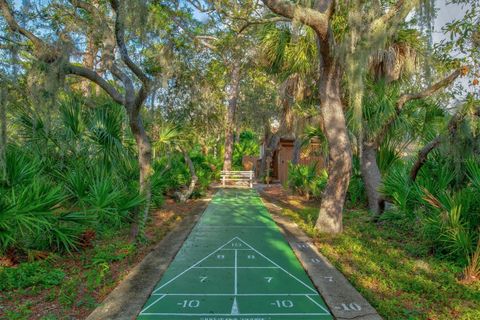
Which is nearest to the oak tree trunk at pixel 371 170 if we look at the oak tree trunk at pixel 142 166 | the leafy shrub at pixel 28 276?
the oak tree trunk at pixel 142 166

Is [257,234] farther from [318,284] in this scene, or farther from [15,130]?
[15,130]

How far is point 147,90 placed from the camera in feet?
21.3

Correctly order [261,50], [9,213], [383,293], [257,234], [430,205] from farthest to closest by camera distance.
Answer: [261,50] < [257,234] < [430,205] < [9,213] < [383,293]

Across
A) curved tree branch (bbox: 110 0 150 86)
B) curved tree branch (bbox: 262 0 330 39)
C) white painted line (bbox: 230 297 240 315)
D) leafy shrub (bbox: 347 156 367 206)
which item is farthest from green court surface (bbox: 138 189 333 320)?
leafy shrub (bbox: 347 156 367 206)

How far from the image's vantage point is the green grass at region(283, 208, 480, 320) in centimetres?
415

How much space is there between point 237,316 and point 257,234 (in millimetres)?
4221

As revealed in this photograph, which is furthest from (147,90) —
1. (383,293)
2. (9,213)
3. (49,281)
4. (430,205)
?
(430,205)

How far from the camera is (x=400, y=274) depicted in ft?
17.4

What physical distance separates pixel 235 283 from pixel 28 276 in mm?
2784

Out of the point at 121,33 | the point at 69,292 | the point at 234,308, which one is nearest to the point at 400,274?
the point at 234,308

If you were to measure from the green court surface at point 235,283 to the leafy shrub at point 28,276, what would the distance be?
1441 millimetres

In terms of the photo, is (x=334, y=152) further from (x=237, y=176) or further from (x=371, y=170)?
(x=237, y=176)

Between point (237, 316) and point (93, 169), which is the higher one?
point (93, 169)

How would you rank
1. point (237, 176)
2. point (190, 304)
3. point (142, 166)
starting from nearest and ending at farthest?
point (190, 304) < point (142, 166) < point (237, 176)
